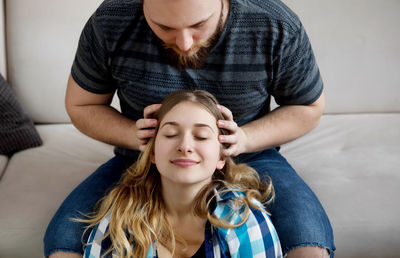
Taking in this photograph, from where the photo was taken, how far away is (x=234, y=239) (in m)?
1.21

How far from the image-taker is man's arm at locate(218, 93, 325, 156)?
4.62ft

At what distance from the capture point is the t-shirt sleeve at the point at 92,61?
1404mm

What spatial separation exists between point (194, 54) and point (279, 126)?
0.35 meters

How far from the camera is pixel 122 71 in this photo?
1.41m

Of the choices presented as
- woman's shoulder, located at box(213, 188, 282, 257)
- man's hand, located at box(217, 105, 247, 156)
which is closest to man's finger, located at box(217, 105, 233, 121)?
man's hand, located at box(217, 105, 247, 156)

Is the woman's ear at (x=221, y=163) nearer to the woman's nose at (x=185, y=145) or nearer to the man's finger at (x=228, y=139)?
the man's finger at (x=228, y=139)

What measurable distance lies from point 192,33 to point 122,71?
29cm

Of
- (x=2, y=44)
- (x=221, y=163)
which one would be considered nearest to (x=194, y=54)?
(x=221, y=163)

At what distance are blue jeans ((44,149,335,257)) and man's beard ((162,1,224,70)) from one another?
370mm

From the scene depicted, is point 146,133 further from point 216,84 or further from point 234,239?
point 234,239

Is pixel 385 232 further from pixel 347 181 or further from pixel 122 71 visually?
pixel 122 71

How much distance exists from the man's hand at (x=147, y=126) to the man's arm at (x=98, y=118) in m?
0.13

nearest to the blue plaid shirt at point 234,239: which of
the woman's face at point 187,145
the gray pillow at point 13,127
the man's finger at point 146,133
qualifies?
the woman's face at point 187,145

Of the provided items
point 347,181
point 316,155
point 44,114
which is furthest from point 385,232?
point 44,114
